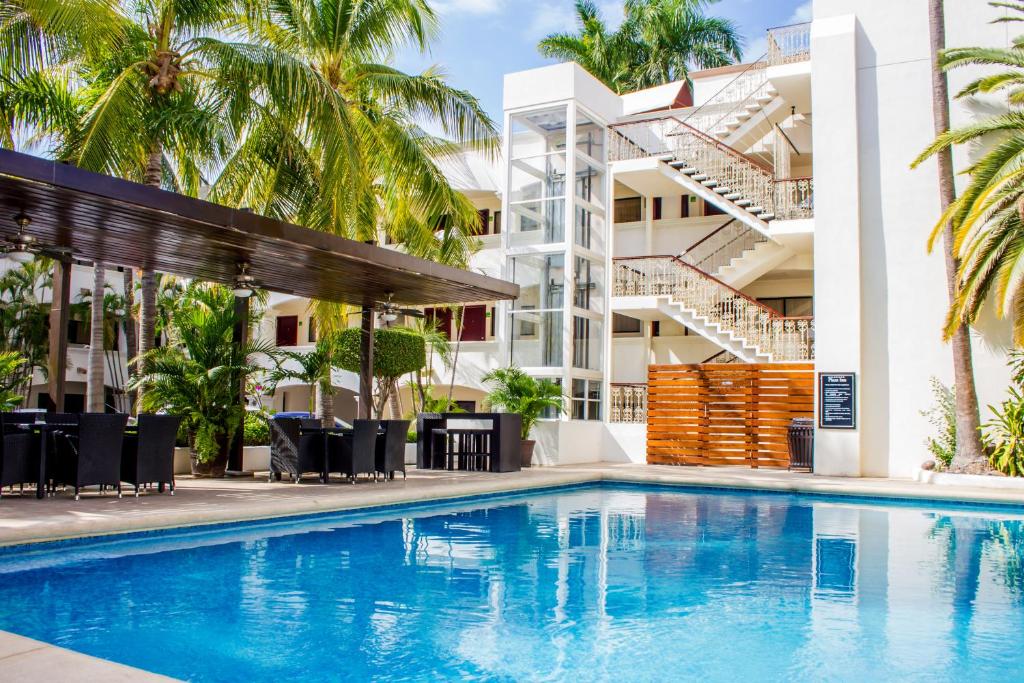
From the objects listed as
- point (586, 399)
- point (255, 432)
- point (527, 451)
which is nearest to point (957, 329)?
point (527, 451)

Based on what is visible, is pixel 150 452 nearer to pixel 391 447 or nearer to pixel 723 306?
pixel 391 447

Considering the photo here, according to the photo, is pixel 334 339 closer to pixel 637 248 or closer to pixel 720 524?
pixel 720 524

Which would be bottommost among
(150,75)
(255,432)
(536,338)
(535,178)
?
(255,432)

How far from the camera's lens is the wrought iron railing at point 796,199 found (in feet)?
63.1

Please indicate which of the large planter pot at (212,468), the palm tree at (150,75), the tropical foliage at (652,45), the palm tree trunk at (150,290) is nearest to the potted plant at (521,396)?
the large planter pot at (212,468)

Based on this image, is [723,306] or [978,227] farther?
[723,306]

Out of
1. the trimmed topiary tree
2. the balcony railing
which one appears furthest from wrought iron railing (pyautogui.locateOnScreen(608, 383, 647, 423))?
the balcony railing

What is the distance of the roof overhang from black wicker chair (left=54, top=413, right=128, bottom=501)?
2257 mm

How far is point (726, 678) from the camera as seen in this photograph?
16.0 feet

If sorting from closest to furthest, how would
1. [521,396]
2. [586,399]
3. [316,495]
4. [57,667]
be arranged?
[57,667] → [316,495] → [521,396] → [586,399]

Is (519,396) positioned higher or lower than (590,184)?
lower

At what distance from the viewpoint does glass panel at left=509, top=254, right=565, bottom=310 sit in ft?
71.0

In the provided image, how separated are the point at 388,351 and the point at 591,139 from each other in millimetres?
8552

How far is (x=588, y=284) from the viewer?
22.2 metres
